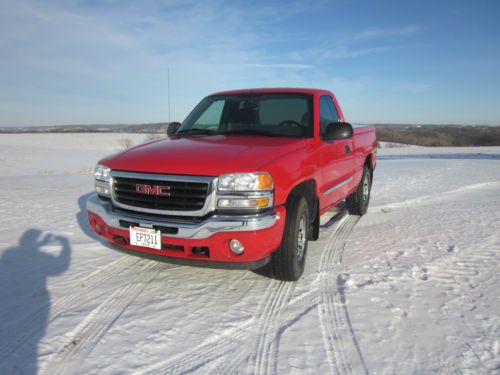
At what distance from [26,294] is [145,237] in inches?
47.2

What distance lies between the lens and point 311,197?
3686 mm

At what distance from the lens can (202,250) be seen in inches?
115

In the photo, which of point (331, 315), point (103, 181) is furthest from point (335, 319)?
point (103, 181)

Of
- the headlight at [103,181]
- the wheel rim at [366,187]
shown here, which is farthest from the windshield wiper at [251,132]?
the wheel rim at [366,187]

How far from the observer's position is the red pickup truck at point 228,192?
9.16ft

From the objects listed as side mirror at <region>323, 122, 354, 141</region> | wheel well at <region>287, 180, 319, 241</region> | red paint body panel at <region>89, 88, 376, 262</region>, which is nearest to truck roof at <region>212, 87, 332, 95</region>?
red paint body panel at <region>89, 88, 376, 262</region>

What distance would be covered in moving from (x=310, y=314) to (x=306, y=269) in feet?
3.13

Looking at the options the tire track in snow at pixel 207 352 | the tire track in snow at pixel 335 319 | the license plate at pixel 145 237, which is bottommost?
the tire track in snow at pixel 207 352

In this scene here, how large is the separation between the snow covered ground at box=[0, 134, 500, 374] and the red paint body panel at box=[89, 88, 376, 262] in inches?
19.4

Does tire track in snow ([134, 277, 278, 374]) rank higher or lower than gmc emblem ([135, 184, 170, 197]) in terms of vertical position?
lower

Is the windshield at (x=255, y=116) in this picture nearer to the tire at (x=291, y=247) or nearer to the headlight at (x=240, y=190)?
the tire at (x=291, y=247)

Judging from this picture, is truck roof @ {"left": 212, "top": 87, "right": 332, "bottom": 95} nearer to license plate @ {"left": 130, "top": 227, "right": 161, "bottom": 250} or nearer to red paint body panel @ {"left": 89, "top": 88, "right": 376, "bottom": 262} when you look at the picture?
red paint body panel @ {"left": 89, "top": 88, "right": 376, "bottom": 262}

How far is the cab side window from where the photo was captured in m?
4.24

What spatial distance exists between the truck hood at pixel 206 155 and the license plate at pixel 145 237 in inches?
19.3
